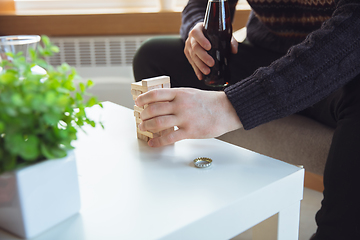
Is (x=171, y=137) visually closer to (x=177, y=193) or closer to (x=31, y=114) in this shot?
(x=177, y=193)

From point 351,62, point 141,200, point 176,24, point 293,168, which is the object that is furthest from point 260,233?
point 176,24

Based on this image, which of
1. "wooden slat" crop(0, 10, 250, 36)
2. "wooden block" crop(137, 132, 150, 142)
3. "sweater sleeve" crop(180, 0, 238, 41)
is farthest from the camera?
"wooden slat" crop(0, 10, 250, 36)

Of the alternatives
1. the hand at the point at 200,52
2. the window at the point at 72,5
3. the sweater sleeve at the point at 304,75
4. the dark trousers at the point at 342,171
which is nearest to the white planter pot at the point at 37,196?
the sweater sleeve at the point at 304,75

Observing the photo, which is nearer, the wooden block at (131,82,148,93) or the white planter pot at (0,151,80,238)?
the white planter pot at (0,151,80,238)

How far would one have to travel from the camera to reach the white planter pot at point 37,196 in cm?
44

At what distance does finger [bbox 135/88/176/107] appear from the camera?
2.18 feet

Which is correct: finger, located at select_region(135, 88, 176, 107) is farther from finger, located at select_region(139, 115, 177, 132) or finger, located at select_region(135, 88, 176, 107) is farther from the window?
the window

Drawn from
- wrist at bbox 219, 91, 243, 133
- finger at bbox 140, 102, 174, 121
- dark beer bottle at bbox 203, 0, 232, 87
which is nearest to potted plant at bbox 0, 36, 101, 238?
finger at bbox 140, 102, 174, 121

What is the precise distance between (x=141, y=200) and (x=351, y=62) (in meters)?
0.48

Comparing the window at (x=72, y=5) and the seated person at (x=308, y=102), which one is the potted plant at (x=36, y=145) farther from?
the window at (x=72, y=5)

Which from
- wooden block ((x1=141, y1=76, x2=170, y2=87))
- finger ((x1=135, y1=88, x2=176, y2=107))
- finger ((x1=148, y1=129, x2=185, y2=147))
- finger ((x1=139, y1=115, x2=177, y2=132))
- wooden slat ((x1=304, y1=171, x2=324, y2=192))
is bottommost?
wooden slat ((x1=304, y1=171, x2=324, y2=192))

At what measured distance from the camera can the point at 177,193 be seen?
1.78 ft

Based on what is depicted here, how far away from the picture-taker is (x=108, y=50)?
2174 millimetres

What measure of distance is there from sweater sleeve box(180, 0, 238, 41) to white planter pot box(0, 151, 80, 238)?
887 mm
